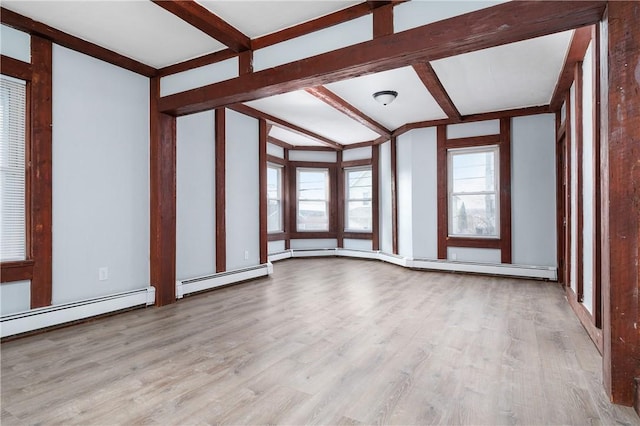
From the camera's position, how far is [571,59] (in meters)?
3.40

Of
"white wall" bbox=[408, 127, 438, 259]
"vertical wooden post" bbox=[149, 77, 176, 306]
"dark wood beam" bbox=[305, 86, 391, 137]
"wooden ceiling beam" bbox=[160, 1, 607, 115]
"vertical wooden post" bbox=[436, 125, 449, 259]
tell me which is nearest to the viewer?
"wooden ceiling beam" bbox=[160, 1, 607, 115]

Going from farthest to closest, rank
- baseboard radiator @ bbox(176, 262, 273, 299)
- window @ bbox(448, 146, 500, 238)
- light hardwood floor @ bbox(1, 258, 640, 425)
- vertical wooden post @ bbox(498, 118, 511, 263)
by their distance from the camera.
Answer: window @ bbox(448, 146, 500, 238)
vertical wooden post @ bbox(498, 118, 511, 263)
baseboard radiator @ bbox(176, 262, 273, 299)
light hardwood floor @ bbox(1, 258, 640, 425)

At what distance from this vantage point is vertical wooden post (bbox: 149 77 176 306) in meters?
3.90

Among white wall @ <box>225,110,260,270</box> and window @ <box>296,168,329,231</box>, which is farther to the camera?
window @ <box>296,168,329,231</box>

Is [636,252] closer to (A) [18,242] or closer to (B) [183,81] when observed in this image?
(B) [183,81]

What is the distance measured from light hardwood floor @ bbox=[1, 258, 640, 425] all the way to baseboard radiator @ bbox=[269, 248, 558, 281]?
1.33m

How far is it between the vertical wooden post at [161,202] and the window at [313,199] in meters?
4.23

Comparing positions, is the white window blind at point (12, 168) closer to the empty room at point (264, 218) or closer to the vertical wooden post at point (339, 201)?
the empty room at point (264, 218)

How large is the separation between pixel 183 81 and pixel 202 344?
2763mm

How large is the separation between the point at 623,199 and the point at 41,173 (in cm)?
432

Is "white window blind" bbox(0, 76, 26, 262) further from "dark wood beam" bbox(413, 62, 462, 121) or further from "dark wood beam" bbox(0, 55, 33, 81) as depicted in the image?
"dark wood beam" bbox(413, 62, 462, 121)

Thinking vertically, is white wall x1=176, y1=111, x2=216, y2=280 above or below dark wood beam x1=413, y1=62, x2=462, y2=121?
below

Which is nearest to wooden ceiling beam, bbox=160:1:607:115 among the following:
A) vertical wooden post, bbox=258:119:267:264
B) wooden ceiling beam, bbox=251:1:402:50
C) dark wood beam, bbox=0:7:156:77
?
wooden ceiling beam, bbox=251:1:402:50

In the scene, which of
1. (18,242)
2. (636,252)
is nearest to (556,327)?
(636,252)
